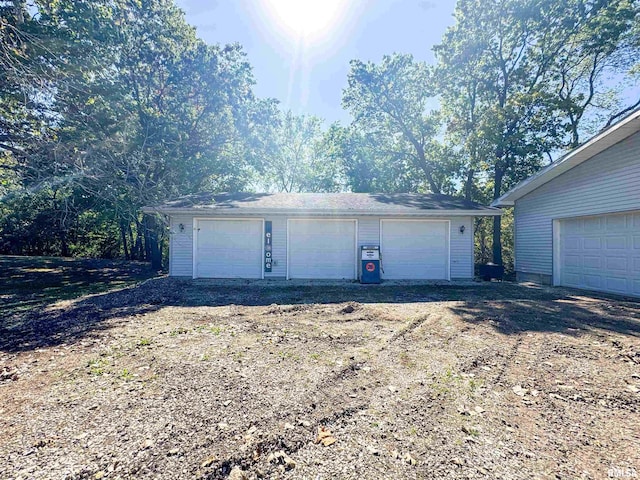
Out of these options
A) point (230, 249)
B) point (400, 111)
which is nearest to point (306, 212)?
point (230, 249)

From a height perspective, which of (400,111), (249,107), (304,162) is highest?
(400,111)

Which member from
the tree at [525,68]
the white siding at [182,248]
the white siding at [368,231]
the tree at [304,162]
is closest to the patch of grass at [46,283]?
the white siding at [182,248]

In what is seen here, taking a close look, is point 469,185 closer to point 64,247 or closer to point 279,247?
point 279,247

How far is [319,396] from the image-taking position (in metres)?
2.62

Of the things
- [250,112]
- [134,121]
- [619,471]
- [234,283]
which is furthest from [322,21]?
[619,471]

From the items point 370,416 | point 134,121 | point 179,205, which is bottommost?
point 370,416

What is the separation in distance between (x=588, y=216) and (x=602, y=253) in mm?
991

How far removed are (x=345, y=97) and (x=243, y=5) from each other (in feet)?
26.8

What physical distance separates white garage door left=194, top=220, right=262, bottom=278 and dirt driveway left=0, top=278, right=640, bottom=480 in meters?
4.11

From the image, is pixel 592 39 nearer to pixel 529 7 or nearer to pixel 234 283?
pixel 529 7

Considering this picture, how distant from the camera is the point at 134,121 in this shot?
34.6 feet

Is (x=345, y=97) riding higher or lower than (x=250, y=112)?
higher

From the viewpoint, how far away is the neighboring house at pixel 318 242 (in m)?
9.38

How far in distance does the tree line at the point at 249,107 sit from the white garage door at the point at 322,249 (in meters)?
4.04
